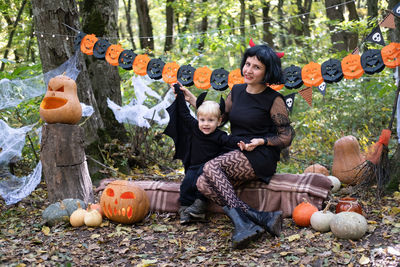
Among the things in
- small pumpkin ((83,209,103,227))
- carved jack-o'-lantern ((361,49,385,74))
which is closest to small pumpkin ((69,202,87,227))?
small pumpkin ((83,209,103,227))

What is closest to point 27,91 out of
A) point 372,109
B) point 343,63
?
point 343,63

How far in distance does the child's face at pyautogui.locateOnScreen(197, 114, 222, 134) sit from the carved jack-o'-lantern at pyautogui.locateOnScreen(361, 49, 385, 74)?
5.27 ft

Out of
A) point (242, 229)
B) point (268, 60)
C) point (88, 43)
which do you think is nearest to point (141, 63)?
point (88, 43)

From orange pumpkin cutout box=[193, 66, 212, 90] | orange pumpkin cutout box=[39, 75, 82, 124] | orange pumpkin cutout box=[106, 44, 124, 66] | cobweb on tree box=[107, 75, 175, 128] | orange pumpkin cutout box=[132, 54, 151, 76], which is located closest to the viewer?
orange pumpkin cutout box=[39, 75, 82, 124]

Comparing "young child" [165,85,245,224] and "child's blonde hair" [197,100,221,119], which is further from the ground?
"child's blonde hair" [197,100,221,119]

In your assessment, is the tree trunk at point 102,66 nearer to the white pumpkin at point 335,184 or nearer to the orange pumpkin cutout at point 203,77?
the orange pumpkin cutout at point 203,77

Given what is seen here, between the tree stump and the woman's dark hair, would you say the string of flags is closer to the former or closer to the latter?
the woman's dark hair

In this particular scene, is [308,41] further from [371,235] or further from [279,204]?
[371,235]

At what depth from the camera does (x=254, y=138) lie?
12.9ft

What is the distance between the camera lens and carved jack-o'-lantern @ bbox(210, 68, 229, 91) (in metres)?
4.60

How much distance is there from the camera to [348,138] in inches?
199

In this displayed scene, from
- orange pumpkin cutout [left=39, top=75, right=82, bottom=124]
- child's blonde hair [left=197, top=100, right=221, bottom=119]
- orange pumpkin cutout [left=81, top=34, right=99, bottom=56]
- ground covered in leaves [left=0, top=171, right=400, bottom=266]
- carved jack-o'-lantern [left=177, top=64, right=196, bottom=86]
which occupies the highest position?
orange pumpkin cutout [left=81, top=34, right=99, bottom=56]

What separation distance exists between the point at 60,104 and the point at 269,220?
2.59 m

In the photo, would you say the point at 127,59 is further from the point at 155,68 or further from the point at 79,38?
the point at 79,38
